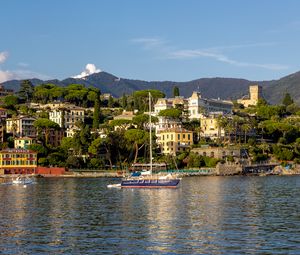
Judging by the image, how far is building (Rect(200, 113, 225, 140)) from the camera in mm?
149350

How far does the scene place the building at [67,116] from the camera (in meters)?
158

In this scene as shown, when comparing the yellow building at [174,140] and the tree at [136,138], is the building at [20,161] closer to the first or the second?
the tree at [136,138]

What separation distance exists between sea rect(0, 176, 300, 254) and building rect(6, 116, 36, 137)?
274 feet

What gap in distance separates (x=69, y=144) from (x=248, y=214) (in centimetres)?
9056

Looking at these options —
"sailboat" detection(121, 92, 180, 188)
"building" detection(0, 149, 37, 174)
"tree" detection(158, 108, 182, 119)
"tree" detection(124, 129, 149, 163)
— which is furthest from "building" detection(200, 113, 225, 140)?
"sailboat" detection(121, 92, 180, 188)

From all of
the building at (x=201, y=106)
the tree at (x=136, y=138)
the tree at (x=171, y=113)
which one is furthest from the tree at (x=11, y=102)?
the tree at (x=136, y=138)

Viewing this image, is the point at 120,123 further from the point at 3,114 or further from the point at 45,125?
the point at 3,114

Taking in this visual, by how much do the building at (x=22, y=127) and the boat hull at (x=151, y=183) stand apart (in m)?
69.0

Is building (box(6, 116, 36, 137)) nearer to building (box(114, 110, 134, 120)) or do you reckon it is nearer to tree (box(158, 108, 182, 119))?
building (box(114, 110, 134, 120))

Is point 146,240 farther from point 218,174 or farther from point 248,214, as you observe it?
point 218,174

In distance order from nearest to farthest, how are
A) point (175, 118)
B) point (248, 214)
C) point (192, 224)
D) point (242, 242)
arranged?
point (242, 242), point (192, 224), point (248, 214), point (175, 118)

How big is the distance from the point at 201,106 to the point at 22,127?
50.4 meters

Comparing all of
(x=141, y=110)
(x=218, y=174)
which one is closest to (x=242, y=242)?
(x=218, y=174)

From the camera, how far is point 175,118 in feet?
522
